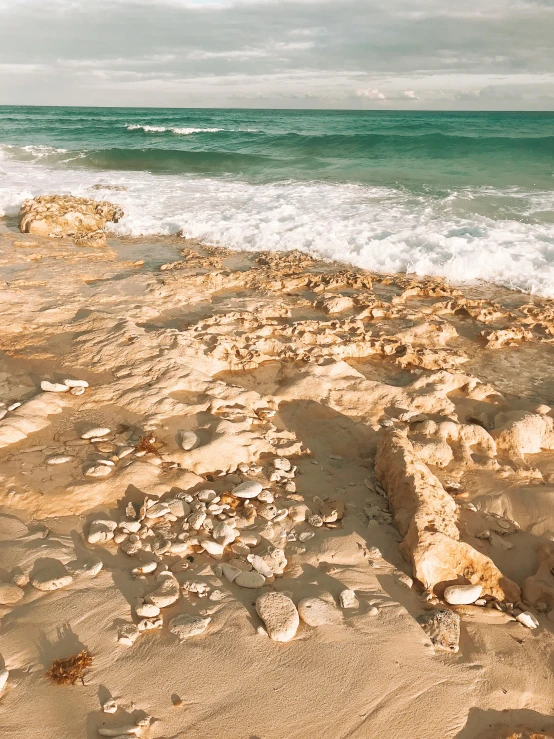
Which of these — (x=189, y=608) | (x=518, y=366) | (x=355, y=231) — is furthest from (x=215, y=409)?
(x=355, y=231)

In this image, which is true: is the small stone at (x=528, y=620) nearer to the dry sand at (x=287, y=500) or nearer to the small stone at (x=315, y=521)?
the dry sand at (x=287, y=500)

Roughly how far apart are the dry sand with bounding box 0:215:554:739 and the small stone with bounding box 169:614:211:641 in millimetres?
17

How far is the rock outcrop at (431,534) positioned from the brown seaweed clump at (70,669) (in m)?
1.84

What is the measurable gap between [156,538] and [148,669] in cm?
86

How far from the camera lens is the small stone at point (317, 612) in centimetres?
267

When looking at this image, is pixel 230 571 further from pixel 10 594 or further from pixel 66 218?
pixel 66 218

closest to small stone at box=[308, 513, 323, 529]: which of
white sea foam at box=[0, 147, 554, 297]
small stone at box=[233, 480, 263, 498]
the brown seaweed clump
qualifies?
small stone at box=[233, 480, 263, 498]

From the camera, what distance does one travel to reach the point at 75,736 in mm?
2078

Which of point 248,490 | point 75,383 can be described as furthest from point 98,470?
point 75,383

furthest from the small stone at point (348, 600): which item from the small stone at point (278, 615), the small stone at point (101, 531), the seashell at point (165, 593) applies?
the small stone at point (101, 531)

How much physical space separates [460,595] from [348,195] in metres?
11.4

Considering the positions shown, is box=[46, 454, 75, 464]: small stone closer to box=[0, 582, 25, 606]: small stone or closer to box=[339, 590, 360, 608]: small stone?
box=[0, 582, 25, 606]: small stone

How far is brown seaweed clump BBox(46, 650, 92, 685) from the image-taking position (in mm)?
2250

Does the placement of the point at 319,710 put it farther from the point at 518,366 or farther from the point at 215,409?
the point at 518,366
